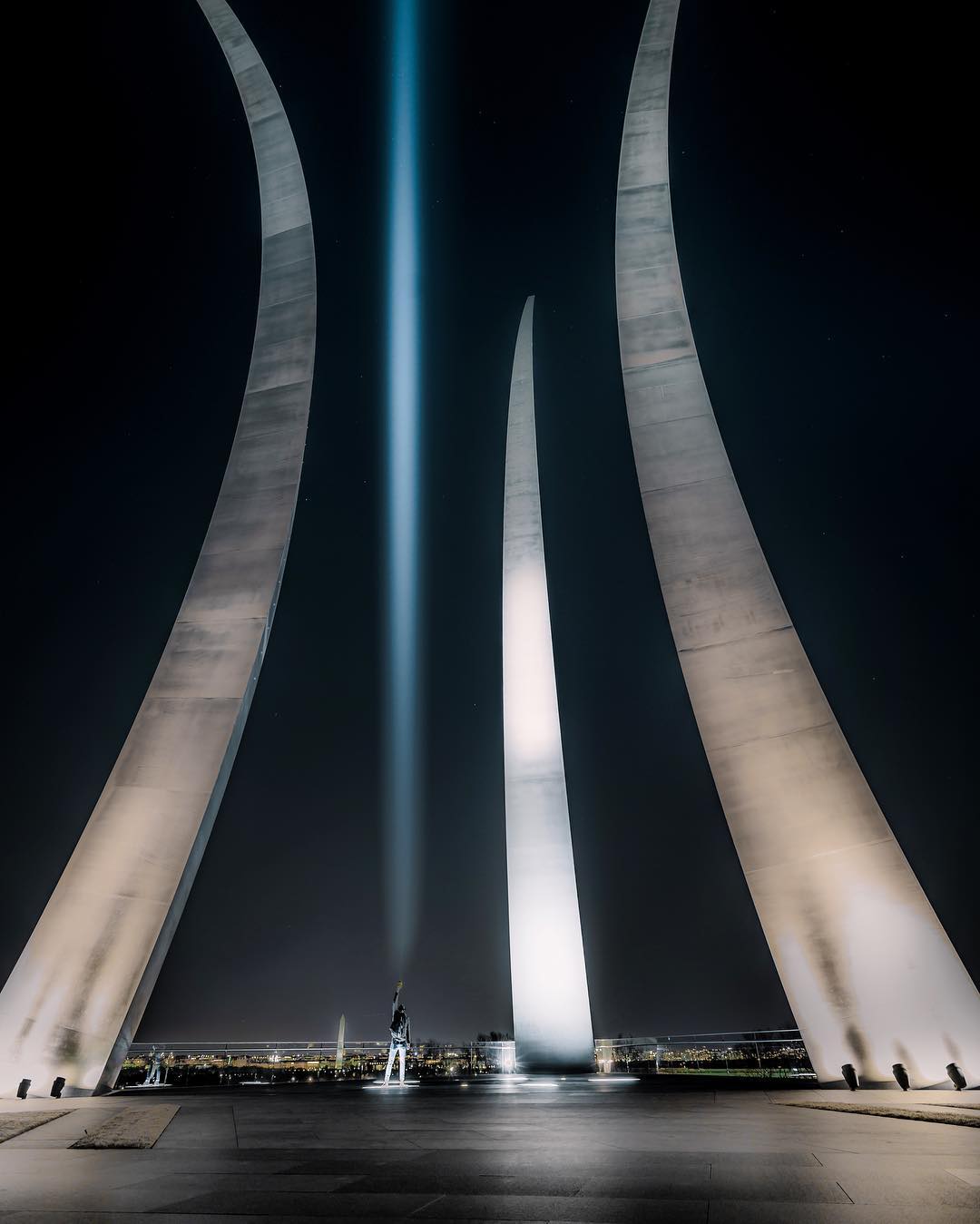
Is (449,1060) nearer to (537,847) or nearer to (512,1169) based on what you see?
(537,847)

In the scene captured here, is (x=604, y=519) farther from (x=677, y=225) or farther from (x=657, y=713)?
(x=677, y=225)

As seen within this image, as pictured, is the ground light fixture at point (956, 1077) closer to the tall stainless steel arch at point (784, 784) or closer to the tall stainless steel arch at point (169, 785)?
the tall stainless steel arch at point (784, 784)

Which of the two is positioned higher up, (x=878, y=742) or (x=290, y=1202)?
(x=878, y=742)

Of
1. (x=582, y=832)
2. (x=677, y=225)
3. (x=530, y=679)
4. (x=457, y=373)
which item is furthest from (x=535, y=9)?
Answer: (x=582, y=832)

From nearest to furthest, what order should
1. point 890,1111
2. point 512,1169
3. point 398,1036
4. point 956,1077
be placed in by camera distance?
point 512,1169, point 890,1111, point 956,1077, point 398,1036

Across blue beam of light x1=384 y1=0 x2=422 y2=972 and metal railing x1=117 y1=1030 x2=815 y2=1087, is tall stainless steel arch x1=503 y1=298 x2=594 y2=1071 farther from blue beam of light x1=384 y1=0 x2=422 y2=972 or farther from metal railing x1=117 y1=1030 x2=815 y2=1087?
blue beam of light x1=384 y1=0 x2=422 y2=972

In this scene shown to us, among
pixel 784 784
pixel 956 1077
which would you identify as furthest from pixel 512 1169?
pixel 784 784
